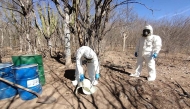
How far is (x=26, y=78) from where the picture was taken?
2.84 meters

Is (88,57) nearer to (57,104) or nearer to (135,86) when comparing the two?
(57,104)

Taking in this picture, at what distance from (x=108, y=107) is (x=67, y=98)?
1.00 meters

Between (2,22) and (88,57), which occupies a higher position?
(2,22)

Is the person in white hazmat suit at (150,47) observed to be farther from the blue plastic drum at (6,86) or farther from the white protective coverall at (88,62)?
the blue plastic drum at (6,86)

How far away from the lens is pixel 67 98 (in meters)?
3.01

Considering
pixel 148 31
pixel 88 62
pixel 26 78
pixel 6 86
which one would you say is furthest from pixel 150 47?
pixel 6 86

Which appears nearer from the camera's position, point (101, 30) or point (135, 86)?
point (135, 86)

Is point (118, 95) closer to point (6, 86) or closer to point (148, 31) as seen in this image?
point (148, 31)

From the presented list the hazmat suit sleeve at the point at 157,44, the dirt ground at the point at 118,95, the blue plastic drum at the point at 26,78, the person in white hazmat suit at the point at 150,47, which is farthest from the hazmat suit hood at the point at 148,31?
the blue plastic drum at the point at 26,78

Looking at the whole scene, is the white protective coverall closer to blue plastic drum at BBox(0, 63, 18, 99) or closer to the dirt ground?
the dirt ground

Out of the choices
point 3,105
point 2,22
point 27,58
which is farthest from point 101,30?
point 2,22

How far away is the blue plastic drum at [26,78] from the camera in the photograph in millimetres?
2791

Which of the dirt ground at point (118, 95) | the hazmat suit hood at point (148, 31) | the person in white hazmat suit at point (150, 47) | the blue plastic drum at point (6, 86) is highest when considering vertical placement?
the hazmat suit hood at point (148, 31)

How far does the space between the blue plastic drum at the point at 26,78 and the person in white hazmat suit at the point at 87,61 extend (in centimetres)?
103
